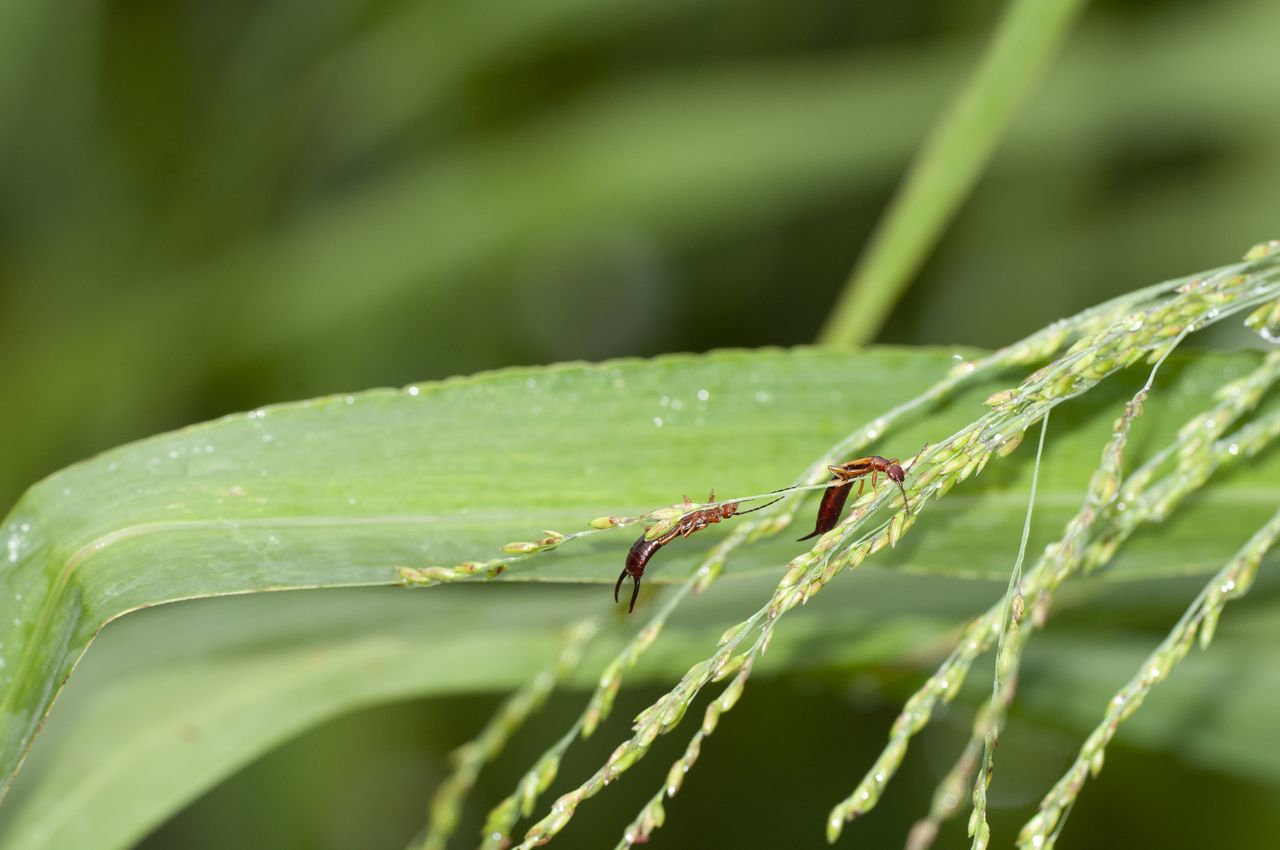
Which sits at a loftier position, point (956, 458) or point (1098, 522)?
point (956, 458)

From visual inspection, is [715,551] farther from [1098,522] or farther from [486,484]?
[1098,522]

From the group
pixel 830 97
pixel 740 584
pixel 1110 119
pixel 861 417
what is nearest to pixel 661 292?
pixel 830 97

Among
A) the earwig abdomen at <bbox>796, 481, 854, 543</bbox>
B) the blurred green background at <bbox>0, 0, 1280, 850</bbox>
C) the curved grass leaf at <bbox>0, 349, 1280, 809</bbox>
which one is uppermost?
the earwig abdomen at <bbox>796, 481, 854, 543</bbox>

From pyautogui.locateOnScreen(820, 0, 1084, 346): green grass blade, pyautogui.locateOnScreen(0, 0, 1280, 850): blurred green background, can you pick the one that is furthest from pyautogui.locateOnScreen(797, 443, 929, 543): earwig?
pyautogui.locateOnScreen(0, 0, 1280, 850): blurred green background

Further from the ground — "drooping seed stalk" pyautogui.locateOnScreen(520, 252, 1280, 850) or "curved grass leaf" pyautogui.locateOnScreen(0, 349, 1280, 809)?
"drooping seed stalk" pyautogui.locateOnScreen(520, 252, 1280, 850)

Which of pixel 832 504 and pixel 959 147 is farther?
pixel 959 147

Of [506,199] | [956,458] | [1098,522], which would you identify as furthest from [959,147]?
[506,199]

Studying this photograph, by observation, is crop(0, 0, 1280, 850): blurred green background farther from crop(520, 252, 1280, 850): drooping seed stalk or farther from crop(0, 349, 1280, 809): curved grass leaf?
crop(520, 252, 1280, 850): drooping seed stalk

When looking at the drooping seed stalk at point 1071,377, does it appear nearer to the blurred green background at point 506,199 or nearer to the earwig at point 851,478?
the earwig at point 851,478
